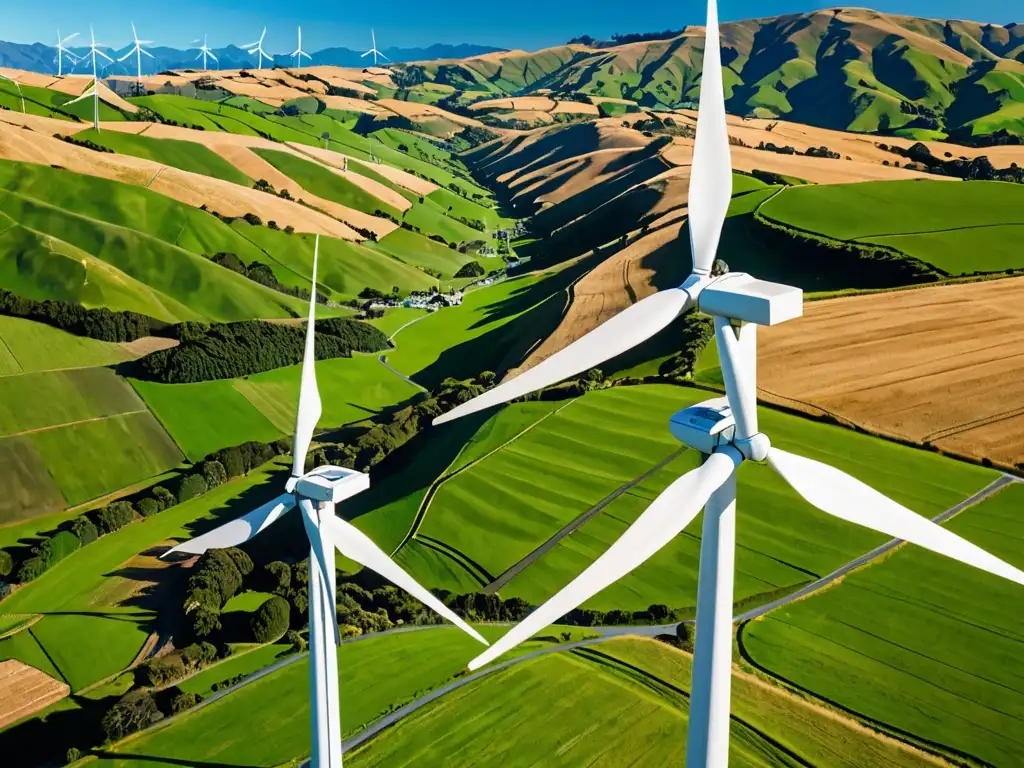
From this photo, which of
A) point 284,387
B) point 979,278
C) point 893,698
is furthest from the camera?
point 284,387

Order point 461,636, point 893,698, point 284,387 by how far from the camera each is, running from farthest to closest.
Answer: point 284,387 < point 461,636 < point 893,698

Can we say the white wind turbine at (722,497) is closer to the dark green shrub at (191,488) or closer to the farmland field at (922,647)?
the farmland field at (922,647)

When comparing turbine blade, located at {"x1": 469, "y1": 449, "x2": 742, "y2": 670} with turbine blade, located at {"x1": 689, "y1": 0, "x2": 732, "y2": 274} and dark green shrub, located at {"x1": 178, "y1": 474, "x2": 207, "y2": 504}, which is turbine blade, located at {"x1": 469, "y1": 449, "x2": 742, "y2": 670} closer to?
turbine blade, located at {"x1": 689, "y1": 0, "x2": 732, "y2": 274}

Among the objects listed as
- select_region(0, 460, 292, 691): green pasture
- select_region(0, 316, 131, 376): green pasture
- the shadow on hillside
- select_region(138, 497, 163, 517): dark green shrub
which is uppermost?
select_region(0, 316, 131, 376): green pasture

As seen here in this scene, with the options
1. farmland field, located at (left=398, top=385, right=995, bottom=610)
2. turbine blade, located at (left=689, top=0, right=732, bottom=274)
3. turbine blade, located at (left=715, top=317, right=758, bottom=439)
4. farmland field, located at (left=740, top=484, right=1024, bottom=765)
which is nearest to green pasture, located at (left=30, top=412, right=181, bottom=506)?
farmland field, located at (left=398, top=385, right=995, bottom=610)

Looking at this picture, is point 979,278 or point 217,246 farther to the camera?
point 217,246

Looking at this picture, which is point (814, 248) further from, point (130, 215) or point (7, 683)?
point (130, 215)

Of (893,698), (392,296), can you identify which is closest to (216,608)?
(893,698)

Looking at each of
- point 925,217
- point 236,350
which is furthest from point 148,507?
point 925,217
